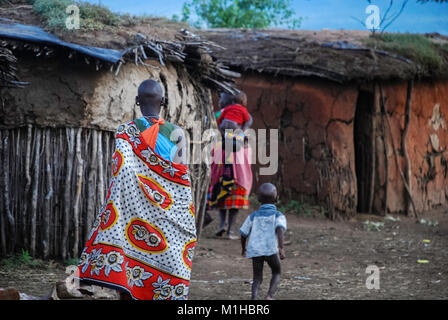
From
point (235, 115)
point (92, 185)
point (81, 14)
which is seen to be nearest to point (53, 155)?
point (92, 185)

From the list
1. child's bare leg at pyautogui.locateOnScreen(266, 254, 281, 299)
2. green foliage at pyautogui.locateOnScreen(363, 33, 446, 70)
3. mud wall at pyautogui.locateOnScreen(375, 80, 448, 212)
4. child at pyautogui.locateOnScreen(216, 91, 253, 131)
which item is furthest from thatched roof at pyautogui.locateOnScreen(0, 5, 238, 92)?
mud wall at pyautogui.locateOnScreen(375, 80, 448, 212)

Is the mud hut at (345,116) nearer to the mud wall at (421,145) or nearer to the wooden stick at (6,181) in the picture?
the mud wall at (421,145)

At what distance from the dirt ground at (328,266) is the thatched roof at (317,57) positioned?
231 centimetres

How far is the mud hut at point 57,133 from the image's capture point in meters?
5.43

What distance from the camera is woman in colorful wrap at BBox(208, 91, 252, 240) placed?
775cm

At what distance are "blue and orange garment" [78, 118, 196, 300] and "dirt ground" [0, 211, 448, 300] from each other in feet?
3.88

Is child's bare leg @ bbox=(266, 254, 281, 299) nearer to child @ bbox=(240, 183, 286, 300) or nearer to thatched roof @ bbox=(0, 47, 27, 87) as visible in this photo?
child @ bbox=(240, 183, 286, 300)

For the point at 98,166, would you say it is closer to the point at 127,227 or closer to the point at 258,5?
the point at 127,227

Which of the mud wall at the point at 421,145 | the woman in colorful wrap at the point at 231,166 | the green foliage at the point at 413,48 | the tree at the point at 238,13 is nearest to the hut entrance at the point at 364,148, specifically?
the mud wall at the point at 421,145

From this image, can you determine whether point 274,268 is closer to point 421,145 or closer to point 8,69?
point 8,69

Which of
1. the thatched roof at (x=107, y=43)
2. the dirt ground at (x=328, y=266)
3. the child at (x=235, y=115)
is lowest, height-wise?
the dirt ground at (x=328, y=266)

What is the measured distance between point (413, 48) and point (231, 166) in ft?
12.8
